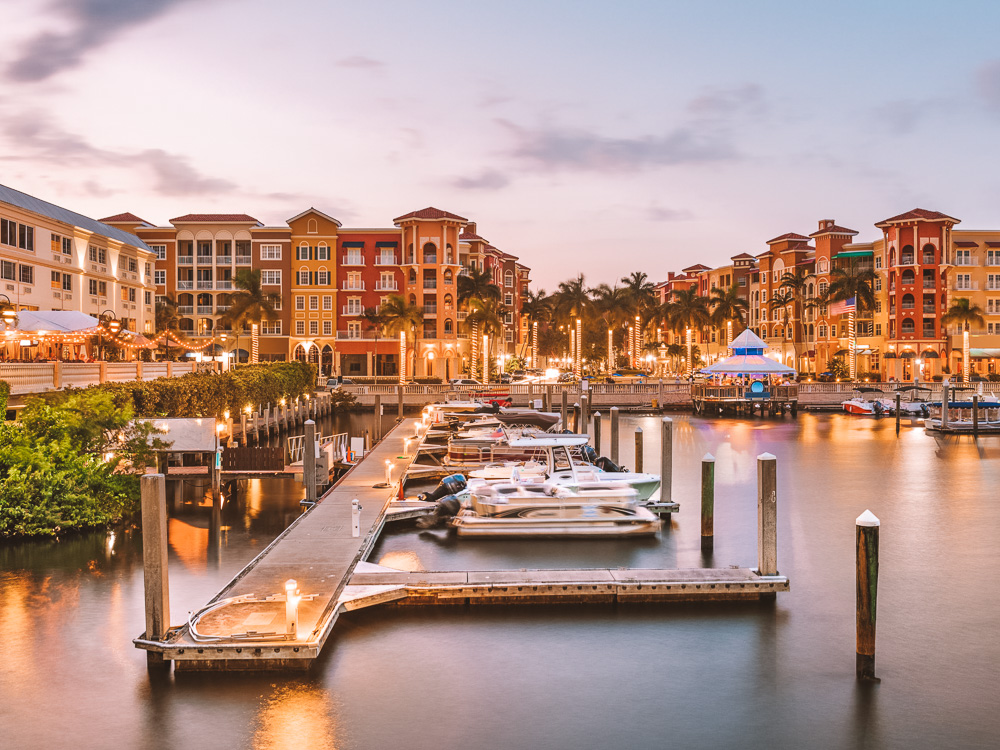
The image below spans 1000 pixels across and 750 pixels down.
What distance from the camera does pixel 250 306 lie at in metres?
87.0

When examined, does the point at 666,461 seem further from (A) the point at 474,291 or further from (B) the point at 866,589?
(A) the point at 474,291

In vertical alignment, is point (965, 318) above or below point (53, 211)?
below

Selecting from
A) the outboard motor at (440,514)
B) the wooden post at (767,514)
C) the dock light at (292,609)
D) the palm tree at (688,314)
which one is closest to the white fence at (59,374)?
the outboard motor at (440,514)

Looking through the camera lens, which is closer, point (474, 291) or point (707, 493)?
point (707, 493)

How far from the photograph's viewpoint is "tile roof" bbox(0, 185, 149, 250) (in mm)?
52662

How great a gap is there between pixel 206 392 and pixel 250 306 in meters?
49.1

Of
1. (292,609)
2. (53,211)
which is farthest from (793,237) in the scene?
(292,609)

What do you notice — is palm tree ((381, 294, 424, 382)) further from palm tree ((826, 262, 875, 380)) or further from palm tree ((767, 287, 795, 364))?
palm tree ((767, 287, 795, 364))

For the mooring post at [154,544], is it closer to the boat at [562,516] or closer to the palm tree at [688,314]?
the boat at [562,516]

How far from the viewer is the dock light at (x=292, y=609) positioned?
14.5 meters

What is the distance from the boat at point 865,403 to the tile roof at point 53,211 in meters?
60.1

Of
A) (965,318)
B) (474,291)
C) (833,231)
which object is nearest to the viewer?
(965,318)

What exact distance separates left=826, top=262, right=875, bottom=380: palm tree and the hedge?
60.9 meters

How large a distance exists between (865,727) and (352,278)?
84533mm
